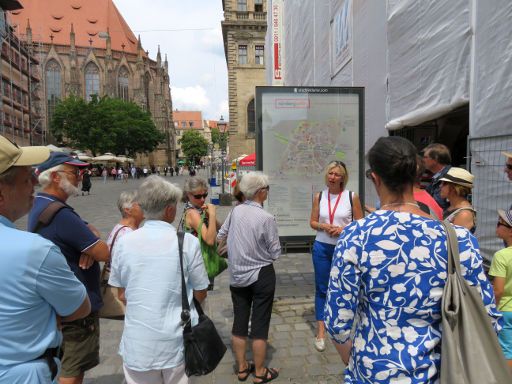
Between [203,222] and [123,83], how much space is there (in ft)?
258

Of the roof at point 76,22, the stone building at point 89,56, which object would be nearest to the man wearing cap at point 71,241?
the stone building at point 89,56

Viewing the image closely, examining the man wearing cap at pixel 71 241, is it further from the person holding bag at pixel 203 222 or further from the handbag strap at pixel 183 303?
the person holding bag at pixel 203 222

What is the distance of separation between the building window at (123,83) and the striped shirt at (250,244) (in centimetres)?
7748

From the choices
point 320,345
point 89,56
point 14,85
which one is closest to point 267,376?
point 320,345

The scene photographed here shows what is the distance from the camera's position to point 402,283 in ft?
5.24

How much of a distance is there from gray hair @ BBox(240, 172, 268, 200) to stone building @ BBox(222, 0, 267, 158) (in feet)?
122

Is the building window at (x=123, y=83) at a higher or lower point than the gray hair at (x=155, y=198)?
higher

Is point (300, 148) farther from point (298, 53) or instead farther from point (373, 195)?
point (298, 53)

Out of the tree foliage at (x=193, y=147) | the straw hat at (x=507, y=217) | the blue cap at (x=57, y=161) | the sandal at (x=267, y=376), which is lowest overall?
the sandal at (x=267, y=376)

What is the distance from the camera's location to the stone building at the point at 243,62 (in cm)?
4059

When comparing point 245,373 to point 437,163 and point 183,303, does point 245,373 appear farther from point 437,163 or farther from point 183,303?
A: point 437,163

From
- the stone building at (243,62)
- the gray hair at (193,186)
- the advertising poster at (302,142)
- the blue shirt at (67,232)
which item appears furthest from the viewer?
the stone building at (243,62)

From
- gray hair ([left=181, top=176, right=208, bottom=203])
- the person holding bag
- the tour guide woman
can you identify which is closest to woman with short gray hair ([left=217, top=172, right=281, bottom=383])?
the person holding bag

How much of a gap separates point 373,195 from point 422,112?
2.22 m
